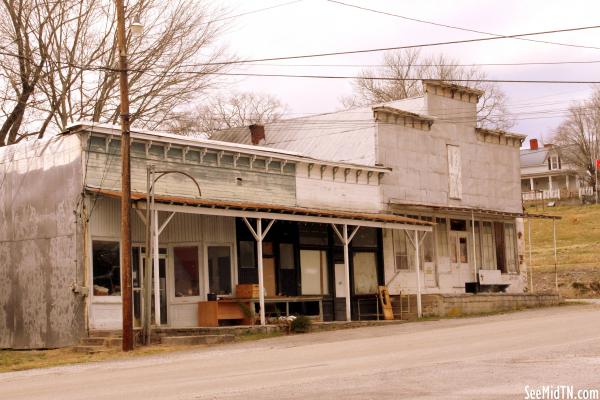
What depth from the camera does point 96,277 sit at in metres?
24.2

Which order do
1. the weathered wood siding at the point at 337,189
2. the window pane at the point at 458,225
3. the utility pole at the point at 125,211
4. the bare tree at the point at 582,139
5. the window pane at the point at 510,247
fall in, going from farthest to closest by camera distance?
the bare tree at the point at 582,139, the window pane at the point at 510,247, the window pane at the point at 458,225, the weathered wood siding at the point at 337,189, the utility pole at the point at 125,211

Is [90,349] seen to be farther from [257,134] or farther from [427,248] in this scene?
[257,134]

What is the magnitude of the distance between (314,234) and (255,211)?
18.8 ft

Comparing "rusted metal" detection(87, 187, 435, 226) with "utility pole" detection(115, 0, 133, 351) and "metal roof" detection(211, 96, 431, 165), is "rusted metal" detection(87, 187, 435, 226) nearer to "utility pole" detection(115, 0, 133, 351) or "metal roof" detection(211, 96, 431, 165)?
"utility pole" detection(115, 0, 133, 351)

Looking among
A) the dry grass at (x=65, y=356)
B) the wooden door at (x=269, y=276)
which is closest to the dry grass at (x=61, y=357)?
the dry grass at (x=65, y=356)

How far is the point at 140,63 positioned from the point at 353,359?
2262 cm

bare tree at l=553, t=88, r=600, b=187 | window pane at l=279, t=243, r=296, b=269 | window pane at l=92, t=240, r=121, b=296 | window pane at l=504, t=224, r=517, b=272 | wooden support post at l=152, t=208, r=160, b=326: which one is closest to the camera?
wooden support post at l=152, t=208, r=160, b=326

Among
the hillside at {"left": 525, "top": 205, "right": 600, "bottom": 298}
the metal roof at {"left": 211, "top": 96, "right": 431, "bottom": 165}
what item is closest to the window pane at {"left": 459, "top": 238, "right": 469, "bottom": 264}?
the metal roof at {"left": 211, "top": 96, "right": 431, "bottom": 165}

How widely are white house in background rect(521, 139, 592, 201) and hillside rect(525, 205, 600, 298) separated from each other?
13297 millimetres

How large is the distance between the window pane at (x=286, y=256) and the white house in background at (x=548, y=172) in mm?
63808

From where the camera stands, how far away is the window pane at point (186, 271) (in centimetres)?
2670

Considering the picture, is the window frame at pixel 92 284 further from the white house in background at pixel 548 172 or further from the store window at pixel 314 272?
the white house in background at pixel 548 172

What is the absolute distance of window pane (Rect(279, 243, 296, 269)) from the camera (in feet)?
96.7

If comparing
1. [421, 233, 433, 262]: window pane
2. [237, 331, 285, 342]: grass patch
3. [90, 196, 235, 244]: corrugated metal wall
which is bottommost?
[237, 331, 285, 342]: grass patch
